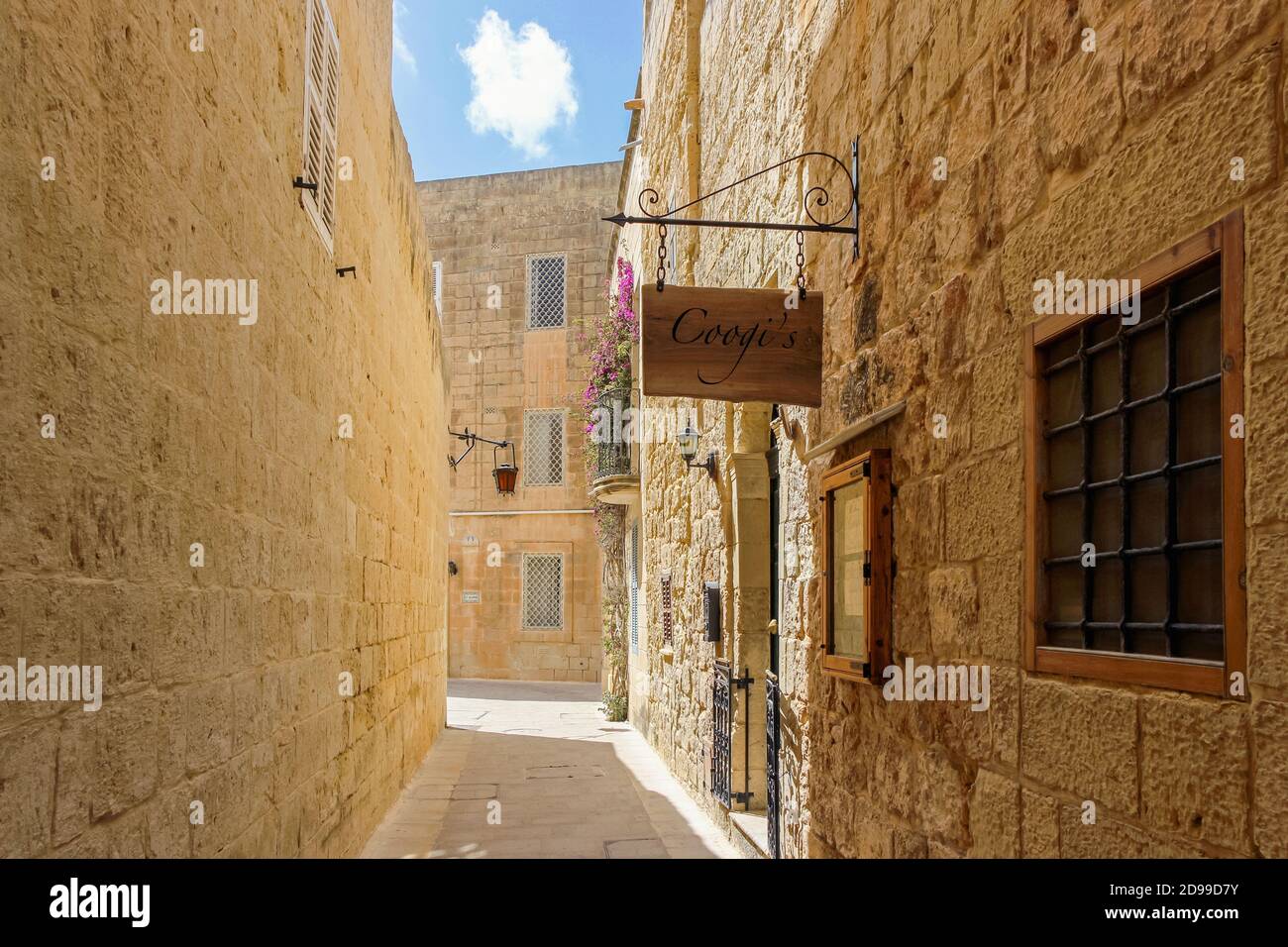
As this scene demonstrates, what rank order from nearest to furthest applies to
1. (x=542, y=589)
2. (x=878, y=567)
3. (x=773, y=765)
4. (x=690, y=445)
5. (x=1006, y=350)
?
(x=1006, y=350) → (x=878, y=567) → (x=773, y=765) → (x=690, y=445) → (x=542, y=589)

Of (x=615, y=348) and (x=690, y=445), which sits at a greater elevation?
(x=615, y=348)

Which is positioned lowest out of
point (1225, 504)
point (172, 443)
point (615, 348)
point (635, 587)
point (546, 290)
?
point (635, 587)

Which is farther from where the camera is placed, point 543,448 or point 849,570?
point 543,448

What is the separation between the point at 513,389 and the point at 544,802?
14.5 metres

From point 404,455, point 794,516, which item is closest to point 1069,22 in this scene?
point 794,516

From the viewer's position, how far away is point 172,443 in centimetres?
272

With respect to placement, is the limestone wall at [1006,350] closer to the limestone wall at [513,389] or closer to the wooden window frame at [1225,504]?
the wooden window frame at [1225,504]

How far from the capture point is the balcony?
13.5m

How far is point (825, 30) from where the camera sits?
4059mm

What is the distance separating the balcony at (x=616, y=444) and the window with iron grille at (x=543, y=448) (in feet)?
24.4

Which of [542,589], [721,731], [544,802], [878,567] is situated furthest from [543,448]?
[878,567]

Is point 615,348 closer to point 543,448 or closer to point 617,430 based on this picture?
point 617,430

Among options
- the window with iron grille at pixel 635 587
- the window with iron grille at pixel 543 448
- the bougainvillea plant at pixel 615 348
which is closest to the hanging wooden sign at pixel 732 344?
the bougainvillea plant at pixel 615 348
